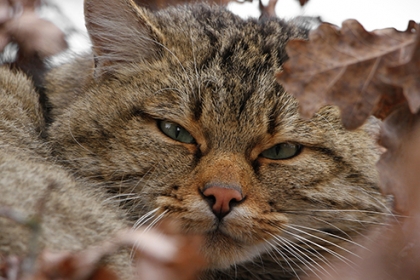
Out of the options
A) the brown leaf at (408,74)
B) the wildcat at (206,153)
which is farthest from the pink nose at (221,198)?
the brown leaf at (408,74)

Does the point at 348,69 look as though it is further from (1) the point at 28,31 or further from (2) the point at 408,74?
(1) the point at 28,31

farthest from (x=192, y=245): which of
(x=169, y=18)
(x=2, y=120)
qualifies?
(x=169, y=18)

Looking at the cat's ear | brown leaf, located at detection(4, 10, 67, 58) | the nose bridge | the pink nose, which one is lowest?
the pink nose

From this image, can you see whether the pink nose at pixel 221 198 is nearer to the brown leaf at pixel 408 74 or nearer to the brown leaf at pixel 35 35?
the brown leaf at pixel 408 74

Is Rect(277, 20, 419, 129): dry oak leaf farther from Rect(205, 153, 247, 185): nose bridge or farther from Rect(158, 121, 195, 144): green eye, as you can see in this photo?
Rect(158, 121, 195, 144): green eye

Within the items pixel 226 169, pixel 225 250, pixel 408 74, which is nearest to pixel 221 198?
pixel 226 169

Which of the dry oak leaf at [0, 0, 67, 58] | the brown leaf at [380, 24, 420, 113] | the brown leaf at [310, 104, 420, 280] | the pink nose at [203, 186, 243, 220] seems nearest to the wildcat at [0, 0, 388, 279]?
the pink nose at [203, 186, 243, 220]

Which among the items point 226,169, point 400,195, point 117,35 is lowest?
point 226,169
